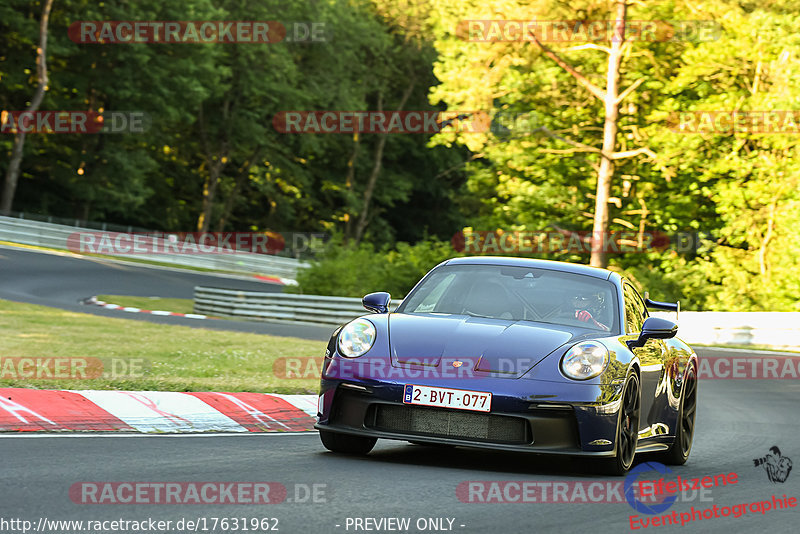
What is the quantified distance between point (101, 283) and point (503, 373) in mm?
29325

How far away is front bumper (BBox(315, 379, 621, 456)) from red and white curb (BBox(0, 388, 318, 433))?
7.88ft

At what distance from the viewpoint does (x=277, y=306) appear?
94.5 feet

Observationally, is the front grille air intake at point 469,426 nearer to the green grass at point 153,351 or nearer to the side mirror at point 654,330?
the side mirror at point 654,330

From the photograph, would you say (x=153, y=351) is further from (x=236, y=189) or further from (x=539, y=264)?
(x=236, y=189)

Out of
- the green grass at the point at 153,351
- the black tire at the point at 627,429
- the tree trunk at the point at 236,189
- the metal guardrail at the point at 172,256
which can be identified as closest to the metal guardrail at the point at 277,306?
the green grass at the point at 153,351

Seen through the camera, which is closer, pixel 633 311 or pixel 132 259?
pixel 633 311

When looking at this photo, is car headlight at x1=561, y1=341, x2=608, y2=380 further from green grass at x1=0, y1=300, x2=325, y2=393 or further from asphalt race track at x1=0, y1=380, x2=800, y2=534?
green grass at x1=0, y1=300, x2=325, y2=393

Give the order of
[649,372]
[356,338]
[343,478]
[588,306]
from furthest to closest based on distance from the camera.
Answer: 1. [588,306]
2. [649,372]
3. [356,338]
4. [343,478]

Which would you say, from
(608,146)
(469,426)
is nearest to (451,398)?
(469,426)

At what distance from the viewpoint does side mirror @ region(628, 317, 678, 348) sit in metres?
7.89

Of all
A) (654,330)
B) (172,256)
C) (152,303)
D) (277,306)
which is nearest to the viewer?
(654,330)

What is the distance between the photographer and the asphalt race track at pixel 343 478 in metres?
5.41

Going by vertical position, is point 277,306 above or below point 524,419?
below

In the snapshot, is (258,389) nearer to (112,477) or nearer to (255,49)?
(112,477)
